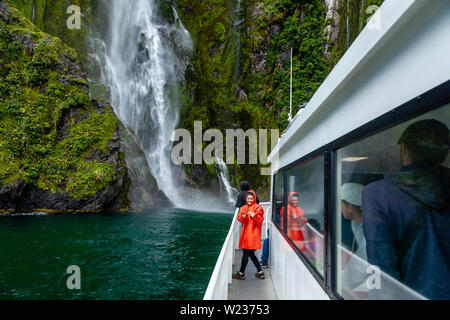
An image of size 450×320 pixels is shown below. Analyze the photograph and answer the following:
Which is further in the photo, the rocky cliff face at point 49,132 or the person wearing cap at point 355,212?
the rocky cliff face at point 49,132

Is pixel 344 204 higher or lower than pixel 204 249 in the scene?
higher

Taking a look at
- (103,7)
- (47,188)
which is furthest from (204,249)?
(103,7)

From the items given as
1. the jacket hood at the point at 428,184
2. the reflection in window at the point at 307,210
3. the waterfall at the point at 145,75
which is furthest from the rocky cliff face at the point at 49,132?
the jacket hood at the point at 428,184

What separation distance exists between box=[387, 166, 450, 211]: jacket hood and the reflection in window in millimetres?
1022

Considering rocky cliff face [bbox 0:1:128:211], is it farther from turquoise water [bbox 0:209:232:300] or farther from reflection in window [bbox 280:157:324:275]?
reflection in window [bbox 280:157:324:275]

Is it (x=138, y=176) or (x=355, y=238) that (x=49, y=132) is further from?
(x=355, y=238)

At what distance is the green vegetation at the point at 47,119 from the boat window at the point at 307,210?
16940 mm

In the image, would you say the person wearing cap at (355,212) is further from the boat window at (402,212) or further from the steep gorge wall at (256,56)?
the steep gorge wall at (256,56)

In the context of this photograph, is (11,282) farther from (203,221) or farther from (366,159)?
(203,221)

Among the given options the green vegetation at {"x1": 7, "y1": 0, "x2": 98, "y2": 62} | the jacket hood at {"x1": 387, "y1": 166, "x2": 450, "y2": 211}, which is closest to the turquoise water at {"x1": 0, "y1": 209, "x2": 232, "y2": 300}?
the jacket hood at {"x1": 387, "y1": 166, "x2": 450, "y2": 211}

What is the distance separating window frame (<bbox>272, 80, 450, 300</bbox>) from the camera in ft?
3.26

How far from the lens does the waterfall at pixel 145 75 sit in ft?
81.6
